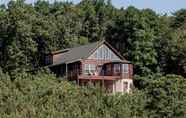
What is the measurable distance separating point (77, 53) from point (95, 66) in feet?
7.57

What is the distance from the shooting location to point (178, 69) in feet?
219

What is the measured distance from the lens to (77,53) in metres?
67.5

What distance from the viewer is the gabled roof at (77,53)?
218ft

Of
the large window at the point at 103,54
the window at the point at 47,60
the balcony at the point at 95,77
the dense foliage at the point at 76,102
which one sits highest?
the large window at the point at 103,54

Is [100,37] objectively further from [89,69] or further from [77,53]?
[89,69]

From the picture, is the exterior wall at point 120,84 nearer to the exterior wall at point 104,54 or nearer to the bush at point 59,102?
the exterior wall at point 104,54

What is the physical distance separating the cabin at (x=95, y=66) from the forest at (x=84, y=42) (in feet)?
5.03

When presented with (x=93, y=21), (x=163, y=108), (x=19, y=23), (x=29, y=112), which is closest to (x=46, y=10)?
(x=93, y=21)

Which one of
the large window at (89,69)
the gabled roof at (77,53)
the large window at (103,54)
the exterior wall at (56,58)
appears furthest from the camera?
the exterior wall at (56,58)

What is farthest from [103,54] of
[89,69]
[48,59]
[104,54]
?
[48,59]

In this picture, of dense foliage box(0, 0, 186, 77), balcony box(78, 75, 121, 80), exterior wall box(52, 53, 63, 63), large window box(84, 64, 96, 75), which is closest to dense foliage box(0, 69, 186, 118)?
balcony box(78, 75, 121, 80)

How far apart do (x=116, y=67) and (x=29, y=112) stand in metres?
27.2

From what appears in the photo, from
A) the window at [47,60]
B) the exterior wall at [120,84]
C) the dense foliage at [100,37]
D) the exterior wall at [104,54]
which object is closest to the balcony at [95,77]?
the exterior wall at [120,84]

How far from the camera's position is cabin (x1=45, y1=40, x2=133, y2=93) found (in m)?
64.4
